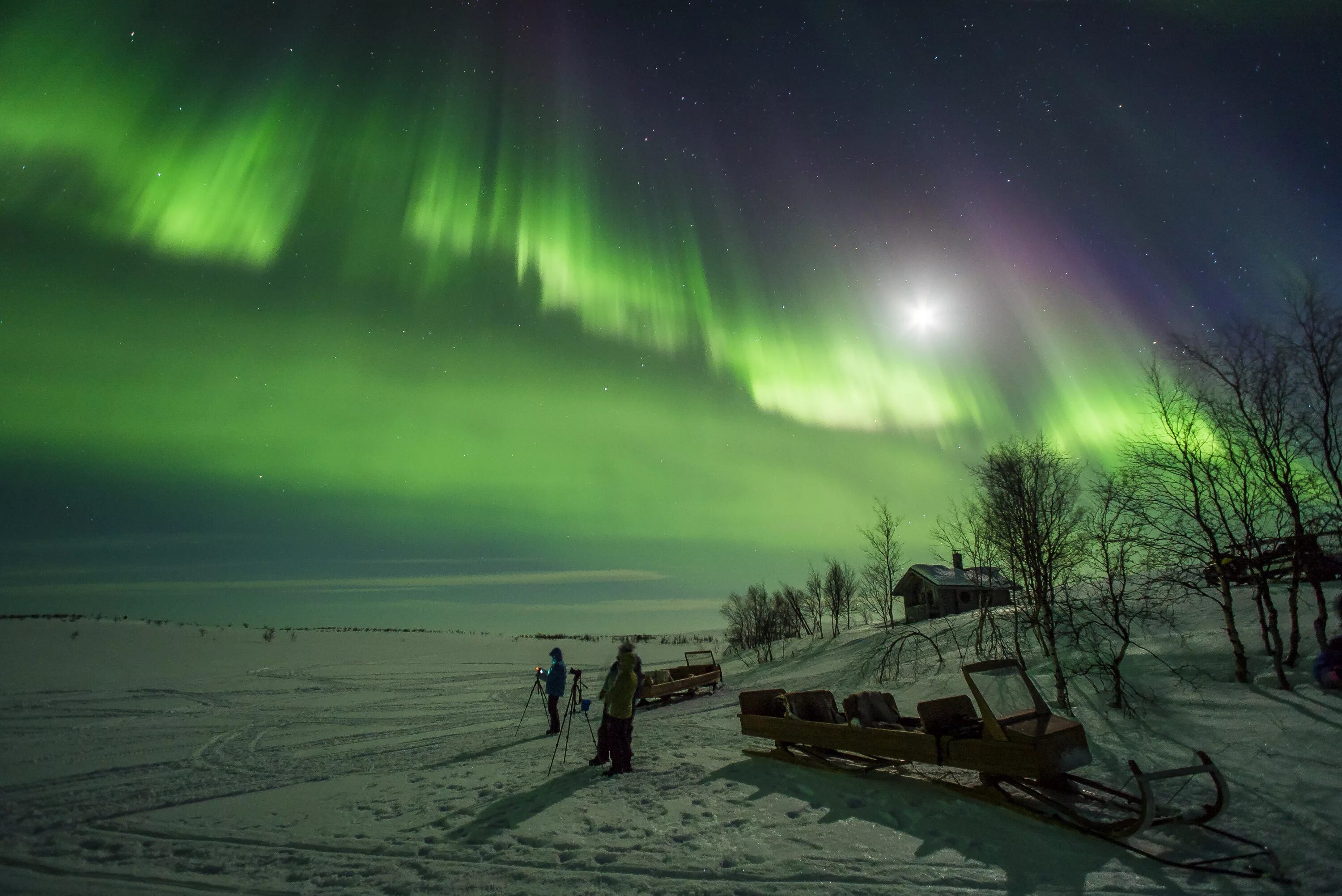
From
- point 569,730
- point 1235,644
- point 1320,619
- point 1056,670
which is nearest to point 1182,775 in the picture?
point 1056,670

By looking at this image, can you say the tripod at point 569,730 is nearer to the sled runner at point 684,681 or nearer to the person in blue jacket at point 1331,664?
the sled runner at point 684,681

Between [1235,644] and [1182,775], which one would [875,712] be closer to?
[1182,775]

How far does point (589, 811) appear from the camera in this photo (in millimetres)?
8273

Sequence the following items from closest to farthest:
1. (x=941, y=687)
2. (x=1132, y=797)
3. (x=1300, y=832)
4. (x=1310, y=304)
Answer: (x=1300, y=832), (x=1132, y=797), (x=1310, y=304), (x=941, y=687)

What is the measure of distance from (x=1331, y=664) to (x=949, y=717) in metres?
3.98

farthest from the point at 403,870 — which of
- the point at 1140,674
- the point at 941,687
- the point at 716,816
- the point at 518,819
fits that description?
the point at 1140,674

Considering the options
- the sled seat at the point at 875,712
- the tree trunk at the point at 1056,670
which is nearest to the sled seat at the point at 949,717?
the sled seat at the point at 875,712

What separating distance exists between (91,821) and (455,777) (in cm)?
488

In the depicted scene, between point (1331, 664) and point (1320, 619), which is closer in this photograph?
point (1331, 664)

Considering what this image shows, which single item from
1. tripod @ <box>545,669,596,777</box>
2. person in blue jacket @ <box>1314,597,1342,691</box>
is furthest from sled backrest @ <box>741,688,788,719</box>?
person in blue jacket @ <box>1314,597,1342,691</box>

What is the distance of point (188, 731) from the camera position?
1686 centimetres

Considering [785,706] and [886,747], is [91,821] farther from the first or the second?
[886,747]

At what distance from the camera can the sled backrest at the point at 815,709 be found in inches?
418

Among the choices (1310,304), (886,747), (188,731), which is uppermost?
(1310,304)
